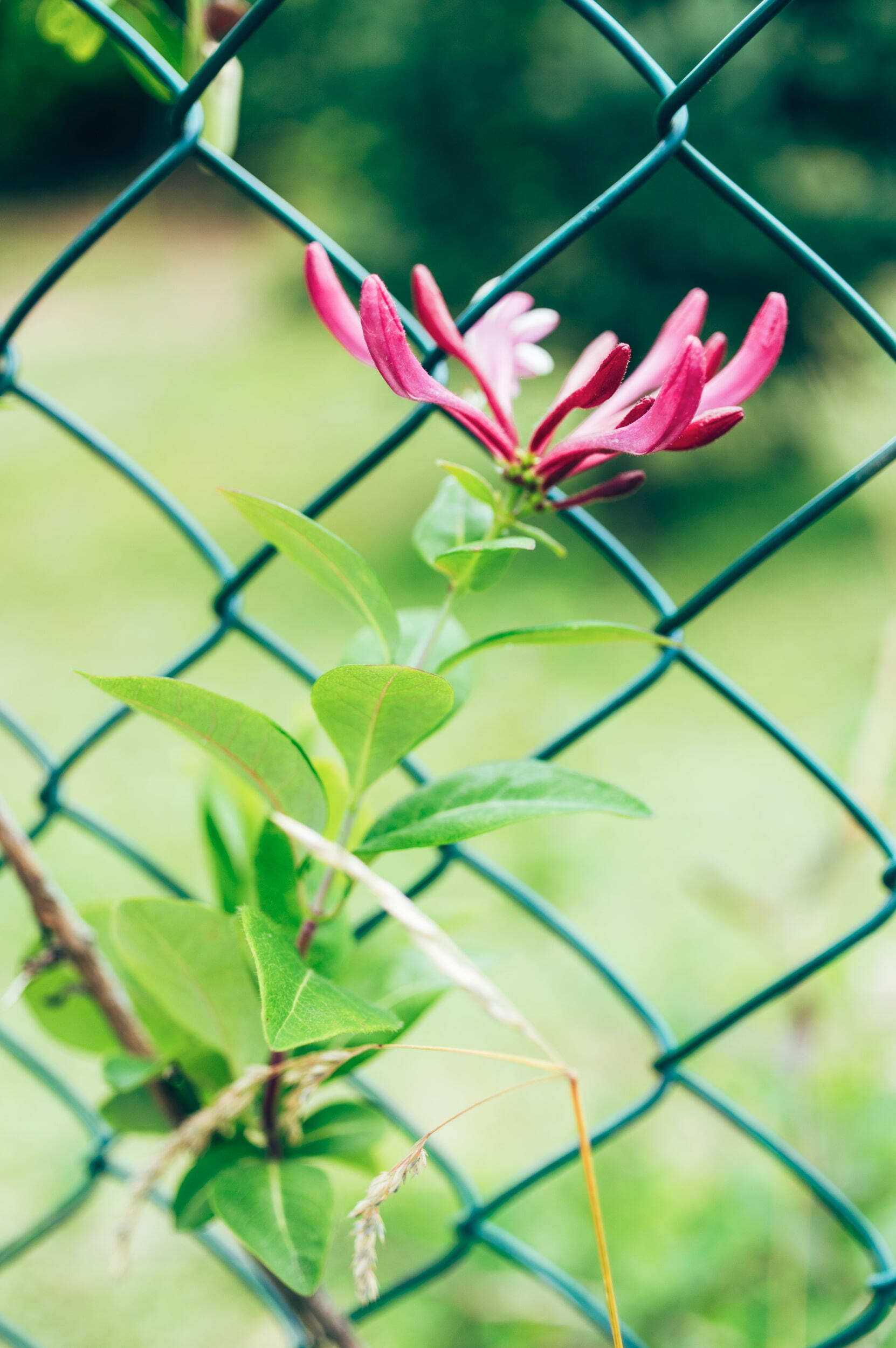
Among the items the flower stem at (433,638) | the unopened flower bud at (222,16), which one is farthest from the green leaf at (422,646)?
the unopened flower bud at (222,16)

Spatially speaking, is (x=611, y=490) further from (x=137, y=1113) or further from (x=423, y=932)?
(x=137, y=1113)

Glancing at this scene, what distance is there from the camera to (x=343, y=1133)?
1.37ft

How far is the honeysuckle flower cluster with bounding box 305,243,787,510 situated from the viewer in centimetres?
26

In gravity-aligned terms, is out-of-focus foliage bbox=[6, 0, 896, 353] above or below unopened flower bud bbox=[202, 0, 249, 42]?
above

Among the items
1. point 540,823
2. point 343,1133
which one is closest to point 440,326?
point 343,1133

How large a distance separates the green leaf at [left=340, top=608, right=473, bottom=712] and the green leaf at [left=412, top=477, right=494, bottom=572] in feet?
0.09

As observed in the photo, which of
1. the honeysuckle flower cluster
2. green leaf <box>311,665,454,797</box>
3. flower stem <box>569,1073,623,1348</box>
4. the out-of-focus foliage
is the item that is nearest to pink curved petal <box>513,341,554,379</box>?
the honeysuckle flower cluster

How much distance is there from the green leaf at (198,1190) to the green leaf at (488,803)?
146 millimetres

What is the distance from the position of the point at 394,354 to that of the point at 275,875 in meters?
0.17

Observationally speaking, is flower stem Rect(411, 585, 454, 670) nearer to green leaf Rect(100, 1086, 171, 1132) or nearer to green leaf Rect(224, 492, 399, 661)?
green leaf Rect(224, 492, 399, 661)

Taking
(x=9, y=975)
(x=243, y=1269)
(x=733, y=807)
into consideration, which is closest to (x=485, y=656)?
(x=733, y=807)

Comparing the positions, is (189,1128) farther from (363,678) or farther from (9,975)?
(9,975)

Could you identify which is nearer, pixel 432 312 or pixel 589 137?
pixel 432 312

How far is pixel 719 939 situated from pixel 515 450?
125 cm
